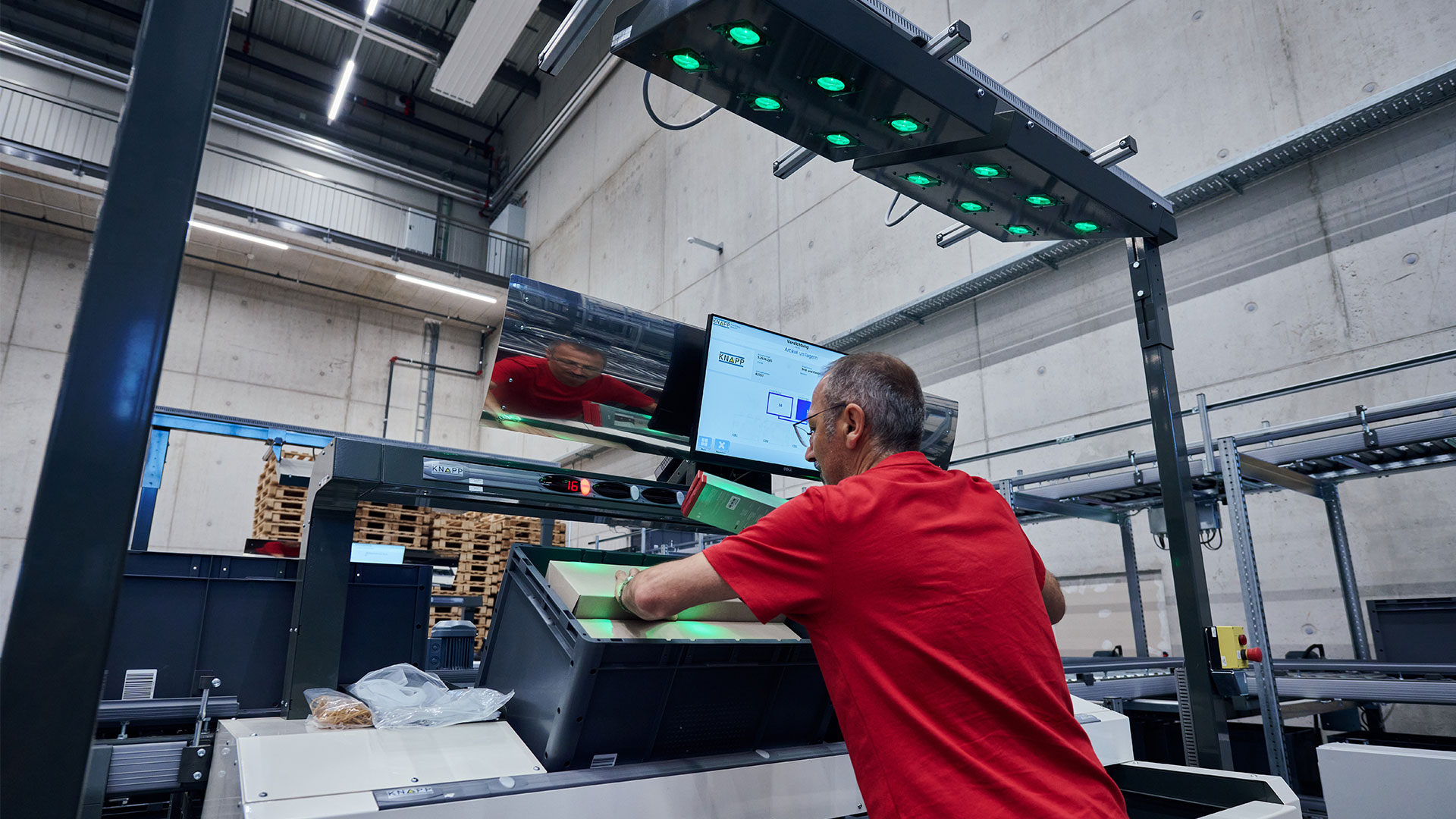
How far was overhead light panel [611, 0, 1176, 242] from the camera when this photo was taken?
1.58 meters

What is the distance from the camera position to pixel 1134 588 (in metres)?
4.91

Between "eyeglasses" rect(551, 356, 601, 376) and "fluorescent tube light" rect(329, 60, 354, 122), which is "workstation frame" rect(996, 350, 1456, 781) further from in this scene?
"fluorescent tube light" rect(329, 60, 354, 122)

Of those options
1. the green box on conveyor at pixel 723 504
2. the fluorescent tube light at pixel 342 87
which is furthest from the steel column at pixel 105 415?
the fluorescent tube light at pixel 342 87

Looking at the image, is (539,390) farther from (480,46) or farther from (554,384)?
(480,46)

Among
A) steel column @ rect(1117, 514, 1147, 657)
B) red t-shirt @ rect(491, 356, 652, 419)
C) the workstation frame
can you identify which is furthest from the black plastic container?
steel column @ rect(1117, 514, 1147, 657)

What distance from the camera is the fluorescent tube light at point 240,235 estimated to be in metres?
10.2

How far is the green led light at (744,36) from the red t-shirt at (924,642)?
901 mm

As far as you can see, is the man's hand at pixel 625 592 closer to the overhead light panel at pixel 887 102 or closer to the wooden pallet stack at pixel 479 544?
the overhead light panel at pixel 887 102

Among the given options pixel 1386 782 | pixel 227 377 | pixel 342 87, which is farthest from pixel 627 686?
pixel 227 377

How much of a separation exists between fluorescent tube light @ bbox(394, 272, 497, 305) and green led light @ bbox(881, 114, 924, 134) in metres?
11.1

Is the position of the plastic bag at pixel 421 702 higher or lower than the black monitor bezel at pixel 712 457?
lower

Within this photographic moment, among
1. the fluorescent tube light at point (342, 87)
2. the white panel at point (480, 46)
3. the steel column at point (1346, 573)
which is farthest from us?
the fluorescent tube light at point (342, 87)

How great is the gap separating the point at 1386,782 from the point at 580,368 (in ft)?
7.84

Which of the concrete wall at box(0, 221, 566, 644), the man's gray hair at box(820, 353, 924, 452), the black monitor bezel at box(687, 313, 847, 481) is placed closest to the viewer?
the man's gray hair at box(820, 353, 924, 452)
